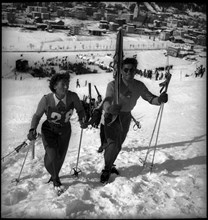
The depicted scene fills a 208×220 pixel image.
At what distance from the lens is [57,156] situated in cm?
387

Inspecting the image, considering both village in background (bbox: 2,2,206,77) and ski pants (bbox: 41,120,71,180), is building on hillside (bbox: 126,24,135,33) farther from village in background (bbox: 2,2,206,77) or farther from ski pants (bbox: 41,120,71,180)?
ski pants (bbox: 41,120,71,180)

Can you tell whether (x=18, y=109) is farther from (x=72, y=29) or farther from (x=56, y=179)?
(x=72, y=29)

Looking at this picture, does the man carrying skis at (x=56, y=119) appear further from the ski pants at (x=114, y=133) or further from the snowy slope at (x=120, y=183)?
the ski pants at (x=114, y=133)

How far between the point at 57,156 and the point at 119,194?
3.65ft

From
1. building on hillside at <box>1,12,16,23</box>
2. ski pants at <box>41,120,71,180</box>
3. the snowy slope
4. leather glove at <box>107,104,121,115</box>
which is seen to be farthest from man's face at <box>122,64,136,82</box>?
building on hillside at <box>1,12,16,23</box>

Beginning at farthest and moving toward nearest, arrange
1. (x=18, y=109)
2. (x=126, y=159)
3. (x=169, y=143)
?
1. (x=18, y=109)
2. (x=169, y=143)
3. (x=126, y=159)

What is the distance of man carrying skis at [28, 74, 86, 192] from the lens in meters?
3.69

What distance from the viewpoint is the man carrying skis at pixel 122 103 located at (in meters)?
4.00

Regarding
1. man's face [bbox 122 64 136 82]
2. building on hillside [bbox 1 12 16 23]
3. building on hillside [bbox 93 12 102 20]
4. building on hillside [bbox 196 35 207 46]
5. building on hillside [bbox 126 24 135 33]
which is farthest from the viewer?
building on hillside [bbox 93 12 102 20]

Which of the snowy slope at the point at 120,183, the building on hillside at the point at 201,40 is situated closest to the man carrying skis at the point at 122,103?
the snowy slope at the point at 120,183

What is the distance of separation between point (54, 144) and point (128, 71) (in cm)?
157

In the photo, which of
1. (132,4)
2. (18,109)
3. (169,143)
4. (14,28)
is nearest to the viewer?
(169,143)

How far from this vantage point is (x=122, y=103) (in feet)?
13.7

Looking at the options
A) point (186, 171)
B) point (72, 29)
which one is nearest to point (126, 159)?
point (186, 171)
